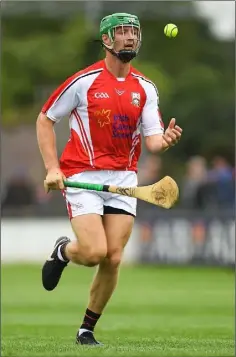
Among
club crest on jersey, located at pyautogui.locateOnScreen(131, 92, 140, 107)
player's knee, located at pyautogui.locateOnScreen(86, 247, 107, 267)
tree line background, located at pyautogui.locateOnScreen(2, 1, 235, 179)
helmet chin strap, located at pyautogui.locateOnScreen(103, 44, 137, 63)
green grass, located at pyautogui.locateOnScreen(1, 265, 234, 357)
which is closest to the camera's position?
green grass, located at pyautogui.locateOnScreen(1, 265, 234, 357)

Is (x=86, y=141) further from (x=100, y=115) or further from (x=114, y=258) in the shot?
(x=114, y=258)

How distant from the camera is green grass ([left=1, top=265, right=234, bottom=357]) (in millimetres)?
11078

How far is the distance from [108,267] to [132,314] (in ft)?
17.8

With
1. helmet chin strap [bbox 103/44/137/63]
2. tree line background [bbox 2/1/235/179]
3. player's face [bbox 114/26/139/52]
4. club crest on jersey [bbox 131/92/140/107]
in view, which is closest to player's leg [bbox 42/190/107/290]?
club crest on jersey [bbox 131/92/140/107]

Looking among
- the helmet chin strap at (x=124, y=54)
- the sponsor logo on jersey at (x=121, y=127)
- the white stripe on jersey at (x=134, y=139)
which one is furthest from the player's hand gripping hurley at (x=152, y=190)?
the helmet chin strap at (x=124, y=54)

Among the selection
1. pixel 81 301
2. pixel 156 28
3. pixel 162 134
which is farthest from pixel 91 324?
pixel 156 28

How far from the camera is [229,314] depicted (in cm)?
1698

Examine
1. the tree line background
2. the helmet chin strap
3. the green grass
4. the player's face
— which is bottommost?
the green grass

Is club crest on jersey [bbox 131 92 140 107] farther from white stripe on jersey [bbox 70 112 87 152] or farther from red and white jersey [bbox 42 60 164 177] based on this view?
white stripe on jersey [bbox 70 112 87 152]

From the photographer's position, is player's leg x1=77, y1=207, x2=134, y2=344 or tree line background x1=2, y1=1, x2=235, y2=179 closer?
player's leg x1=77, y1=207, x2=134, y2=344

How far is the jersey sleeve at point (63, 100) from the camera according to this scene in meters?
11.6

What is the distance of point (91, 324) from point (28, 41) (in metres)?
36.8

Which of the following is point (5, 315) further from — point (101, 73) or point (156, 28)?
point (156, 28)

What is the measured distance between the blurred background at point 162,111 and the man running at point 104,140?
44.4ft
